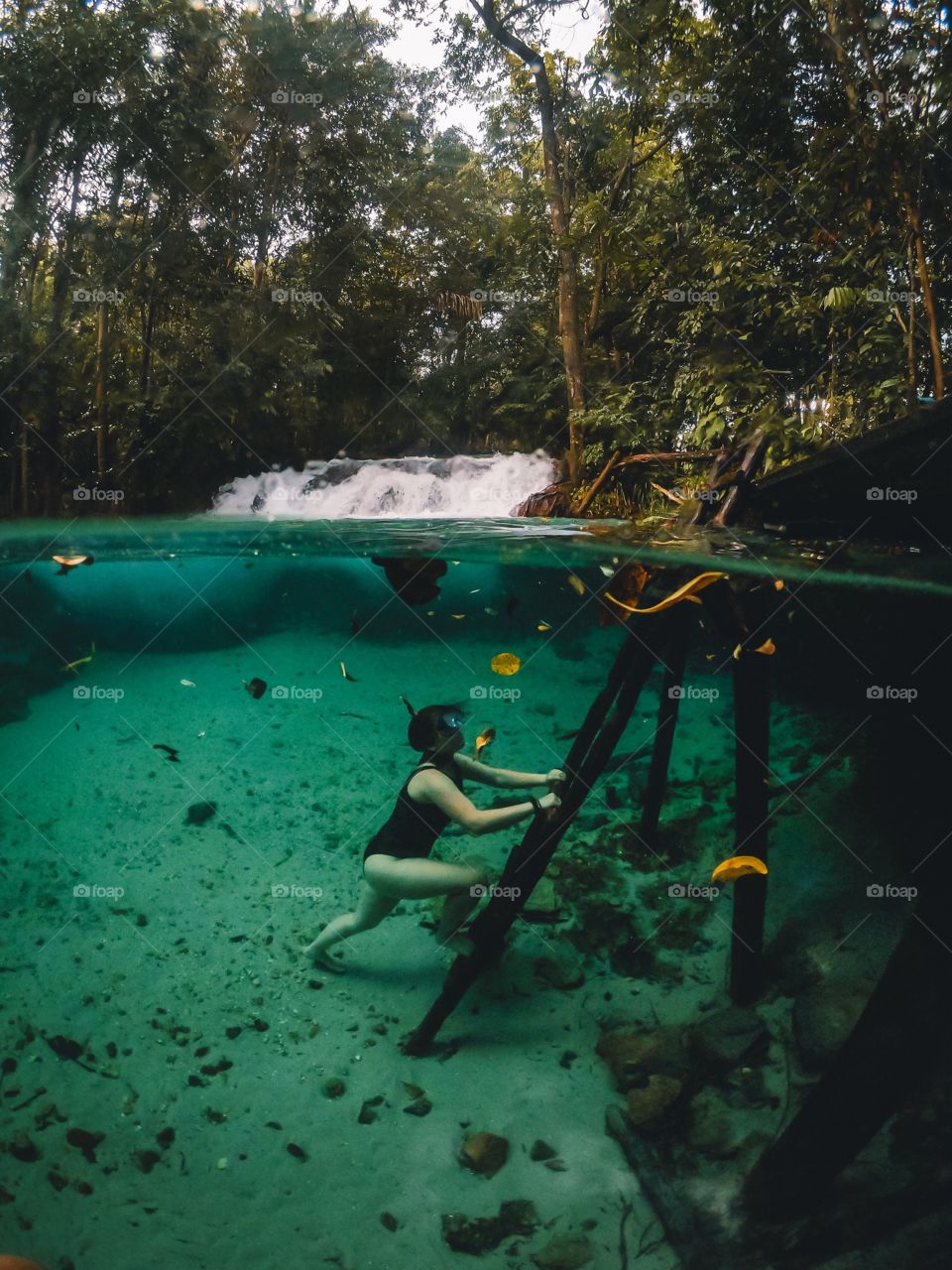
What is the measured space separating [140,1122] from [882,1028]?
413cm

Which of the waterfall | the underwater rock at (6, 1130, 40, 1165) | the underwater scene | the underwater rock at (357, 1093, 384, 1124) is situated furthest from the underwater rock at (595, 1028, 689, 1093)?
the waterfall

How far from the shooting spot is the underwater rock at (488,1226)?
11.8ft

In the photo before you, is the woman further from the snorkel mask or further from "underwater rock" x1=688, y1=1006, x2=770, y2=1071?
"underwater rock" x1=688, y1=1006, x2=770, y2=1071

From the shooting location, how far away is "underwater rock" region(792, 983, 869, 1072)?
408 cm

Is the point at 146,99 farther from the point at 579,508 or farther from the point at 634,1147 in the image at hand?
the point at 634,1147

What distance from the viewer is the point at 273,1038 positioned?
4.51m

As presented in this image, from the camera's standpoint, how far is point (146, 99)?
32.2 feet

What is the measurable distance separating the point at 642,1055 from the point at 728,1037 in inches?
22.2

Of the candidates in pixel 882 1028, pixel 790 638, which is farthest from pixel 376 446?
pixel 882 1028

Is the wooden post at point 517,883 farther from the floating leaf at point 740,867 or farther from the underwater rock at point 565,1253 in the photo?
the underwater rock at point 565,1253

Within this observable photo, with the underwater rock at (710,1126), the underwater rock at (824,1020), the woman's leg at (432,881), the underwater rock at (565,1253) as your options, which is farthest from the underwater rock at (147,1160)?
the underwater rock at (824,1020)

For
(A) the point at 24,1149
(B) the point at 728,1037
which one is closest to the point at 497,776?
(B) the point at 728,1037

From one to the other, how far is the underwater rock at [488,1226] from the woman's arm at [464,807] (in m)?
1.99

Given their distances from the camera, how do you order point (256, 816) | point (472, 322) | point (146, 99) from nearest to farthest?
1. point (256, 816)
2. point (472, 322)
3. point (146, 99)
